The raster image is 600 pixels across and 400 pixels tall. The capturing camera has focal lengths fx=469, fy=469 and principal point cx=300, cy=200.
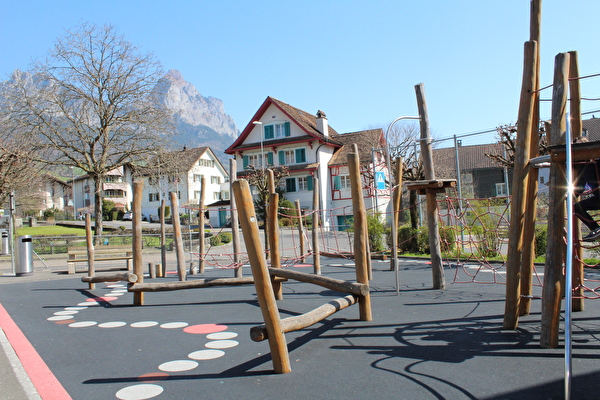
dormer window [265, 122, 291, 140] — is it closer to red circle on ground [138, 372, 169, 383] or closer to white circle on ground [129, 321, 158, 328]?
white circle on ground [129, 321, 158, 328]

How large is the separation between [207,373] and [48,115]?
77.7ft

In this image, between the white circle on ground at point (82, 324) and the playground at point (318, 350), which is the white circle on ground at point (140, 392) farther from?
the white circle on ground at point (82, 324)

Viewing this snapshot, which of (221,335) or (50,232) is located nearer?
(221,335)

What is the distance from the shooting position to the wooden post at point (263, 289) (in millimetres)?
4027

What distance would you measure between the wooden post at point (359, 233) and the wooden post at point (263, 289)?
6.94 feet

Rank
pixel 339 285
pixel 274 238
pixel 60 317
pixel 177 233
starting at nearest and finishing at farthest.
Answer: pixel 339 285, pixel 60 317, pixel 274 238, pixel 177 233

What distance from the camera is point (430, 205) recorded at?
830 centimetres

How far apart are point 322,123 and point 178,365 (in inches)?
1390

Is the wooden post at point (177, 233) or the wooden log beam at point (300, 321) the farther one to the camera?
the wooden post at point (177, 233)

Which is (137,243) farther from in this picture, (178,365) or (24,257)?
(24,257)

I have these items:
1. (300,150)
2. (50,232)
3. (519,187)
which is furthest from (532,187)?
(50,232)

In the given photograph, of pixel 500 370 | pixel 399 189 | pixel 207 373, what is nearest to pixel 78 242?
pixel 399 189

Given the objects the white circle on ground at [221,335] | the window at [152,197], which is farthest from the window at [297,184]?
the white circle on ground at [221,335]

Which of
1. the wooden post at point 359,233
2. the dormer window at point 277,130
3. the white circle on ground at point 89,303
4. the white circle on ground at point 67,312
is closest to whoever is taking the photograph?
the wooden post at point 359,233
